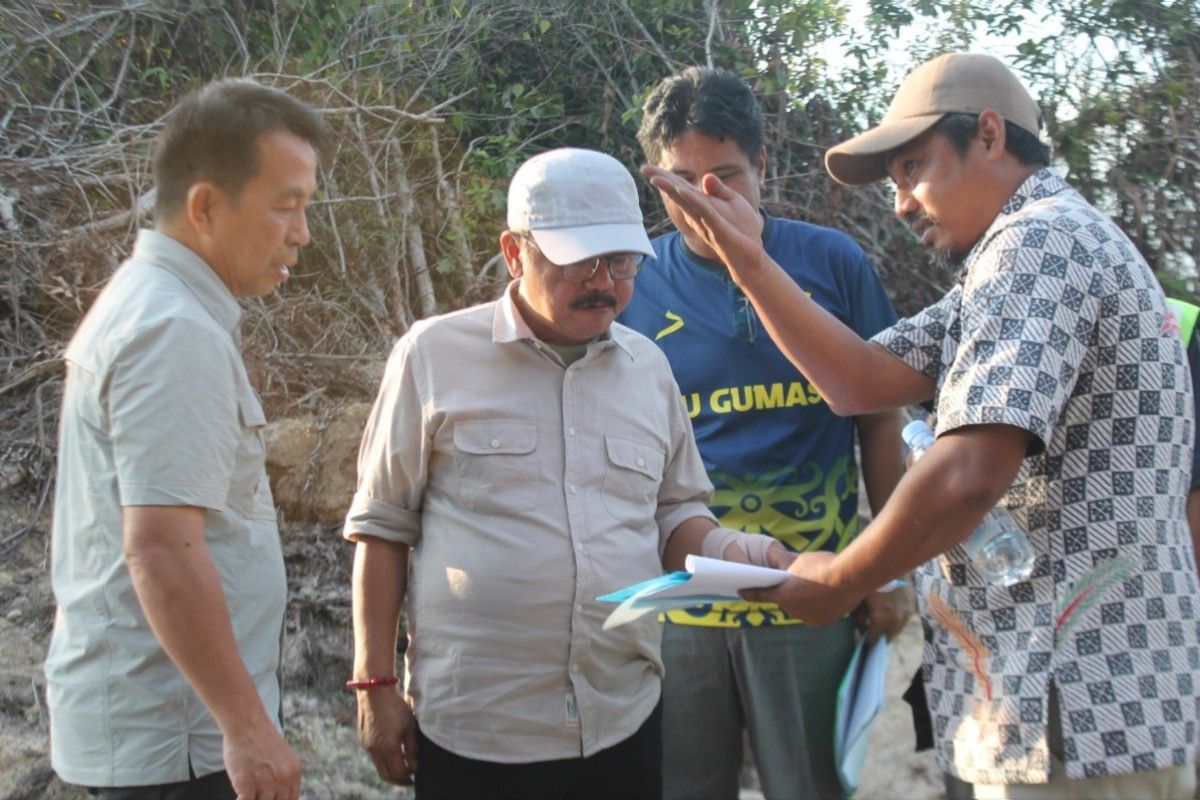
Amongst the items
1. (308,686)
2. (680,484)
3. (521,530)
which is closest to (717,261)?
(680,484)

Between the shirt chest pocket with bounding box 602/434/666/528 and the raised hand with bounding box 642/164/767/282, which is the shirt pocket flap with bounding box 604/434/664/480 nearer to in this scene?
the shirt chest pocket with bounding box 602/434/666/528

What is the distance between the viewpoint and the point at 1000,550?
2.23 m

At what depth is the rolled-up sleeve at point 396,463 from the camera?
257 centimetres

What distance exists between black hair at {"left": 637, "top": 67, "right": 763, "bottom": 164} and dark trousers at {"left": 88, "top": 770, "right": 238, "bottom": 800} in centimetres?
196

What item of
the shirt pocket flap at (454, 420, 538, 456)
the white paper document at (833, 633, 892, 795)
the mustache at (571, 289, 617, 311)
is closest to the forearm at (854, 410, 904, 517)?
the white paper document at (833, 633, 892, 795)

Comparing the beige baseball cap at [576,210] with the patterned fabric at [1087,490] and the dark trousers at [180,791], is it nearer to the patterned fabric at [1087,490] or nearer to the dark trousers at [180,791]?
the patterned fabric at [1087,490]

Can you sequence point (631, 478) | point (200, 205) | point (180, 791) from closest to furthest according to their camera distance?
1. point (180, 791)
2. point (200, 205)
3. point (631, 478)

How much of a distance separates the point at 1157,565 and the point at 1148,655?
0.53ft

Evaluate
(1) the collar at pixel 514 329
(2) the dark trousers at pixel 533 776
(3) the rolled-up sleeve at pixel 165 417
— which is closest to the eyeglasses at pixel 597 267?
(1) the collar at pixel 514 329

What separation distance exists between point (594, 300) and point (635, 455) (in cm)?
36

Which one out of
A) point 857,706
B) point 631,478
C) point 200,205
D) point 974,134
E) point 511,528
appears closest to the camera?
point 200,205

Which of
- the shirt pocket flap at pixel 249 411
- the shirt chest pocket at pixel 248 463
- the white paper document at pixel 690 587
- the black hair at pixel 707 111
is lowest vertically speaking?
the white paper document at pixel 690 587

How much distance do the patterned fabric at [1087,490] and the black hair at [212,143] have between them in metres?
1.37

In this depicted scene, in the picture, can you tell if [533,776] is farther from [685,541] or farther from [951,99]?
[951,99]
